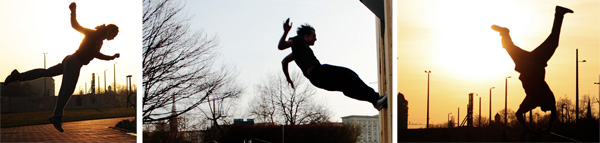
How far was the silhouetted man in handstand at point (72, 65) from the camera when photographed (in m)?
4.74

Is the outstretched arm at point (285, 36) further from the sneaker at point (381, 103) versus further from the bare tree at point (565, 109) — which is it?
the bare tree at point (565, 109)

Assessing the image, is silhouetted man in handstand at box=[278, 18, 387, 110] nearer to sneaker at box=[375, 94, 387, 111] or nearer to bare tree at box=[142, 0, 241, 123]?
sneaker at box=[375, 94, 387, 111]

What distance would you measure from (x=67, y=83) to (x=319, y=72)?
7.05 ft

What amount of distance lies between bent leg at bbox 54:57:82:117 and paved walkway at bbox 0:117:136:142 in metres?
0.14

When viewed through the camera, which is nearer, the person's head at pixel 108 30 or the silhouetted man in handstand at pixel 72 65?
the silhouetted man in handstand at pixel 72 65

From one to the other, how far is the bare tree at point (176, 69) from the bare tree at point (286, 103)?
0.24 metres

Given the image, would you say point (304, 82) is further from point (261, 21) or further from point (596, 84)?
point (596, 84)

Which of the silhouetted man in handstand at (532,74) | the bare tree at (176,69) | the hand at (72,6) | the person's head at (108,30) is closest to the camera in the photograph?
the hand at (72,6)

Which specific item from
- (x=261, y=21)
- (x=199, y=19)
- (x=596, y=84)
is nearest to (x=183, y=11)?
(x=199, y=19)

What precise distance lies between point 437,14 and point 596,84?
1460 mm

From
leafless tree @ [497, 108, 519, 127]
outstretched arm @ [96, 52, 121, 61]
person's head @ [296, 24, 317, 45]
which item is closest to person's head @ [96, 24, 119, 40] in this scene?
outstretched arm @ [96, 52, 121, 61]

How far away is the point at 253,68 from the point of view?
220 inches

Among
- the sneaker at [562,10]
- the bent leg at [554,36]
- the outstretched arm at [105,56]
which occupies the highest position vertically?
the sneaker at [562,10]

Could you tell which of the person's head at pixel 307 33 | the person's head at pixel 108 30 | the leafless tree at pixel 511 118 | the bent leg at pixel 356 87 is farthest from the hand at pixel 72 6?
the leafless tree at pixel 511 118
